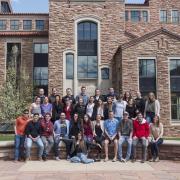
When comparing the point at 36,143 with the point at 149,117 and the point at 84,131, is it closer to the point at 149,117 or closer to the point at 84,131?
the point at 84,131

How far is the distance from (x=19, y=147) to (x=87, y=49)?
69.7 feet

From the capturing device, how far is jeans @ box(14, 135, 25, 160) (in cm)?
1158

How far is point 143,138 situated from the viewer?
1161cm

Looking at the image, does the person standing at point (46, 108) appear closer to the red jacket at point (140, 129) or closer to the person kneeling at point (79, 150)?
the person kneeling at point (79, 150)

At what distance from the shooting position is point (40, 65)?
36500 millimetres

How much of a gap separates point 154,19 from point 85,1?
47.6ft

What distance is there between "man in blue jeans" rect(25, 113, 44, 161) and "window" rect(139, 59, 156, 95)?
1729 centimetres

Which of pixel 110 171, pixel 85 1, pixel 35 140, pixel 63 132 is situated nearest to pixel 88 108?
pixel 63 132

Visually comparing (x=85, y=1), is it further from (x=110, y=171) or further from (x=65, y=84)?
(x=110, y=171)

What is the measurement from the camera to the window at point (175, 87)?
91.3ft

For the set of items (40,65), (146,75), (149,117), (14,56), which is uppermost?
(14,56)

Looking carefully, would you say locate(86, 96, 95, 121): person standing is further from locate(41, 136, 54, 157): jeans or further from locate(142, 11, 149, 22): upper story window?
locate(142, 11, 149, 22): upper story window

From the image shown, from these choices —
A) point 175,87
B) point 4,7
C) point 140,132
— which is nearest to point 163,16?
point 175,87

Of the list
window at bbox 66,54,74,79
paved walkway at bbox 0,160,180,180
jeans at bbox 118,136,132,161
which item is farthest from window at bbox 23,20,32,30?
jeans at bbox 118,136,132,161
